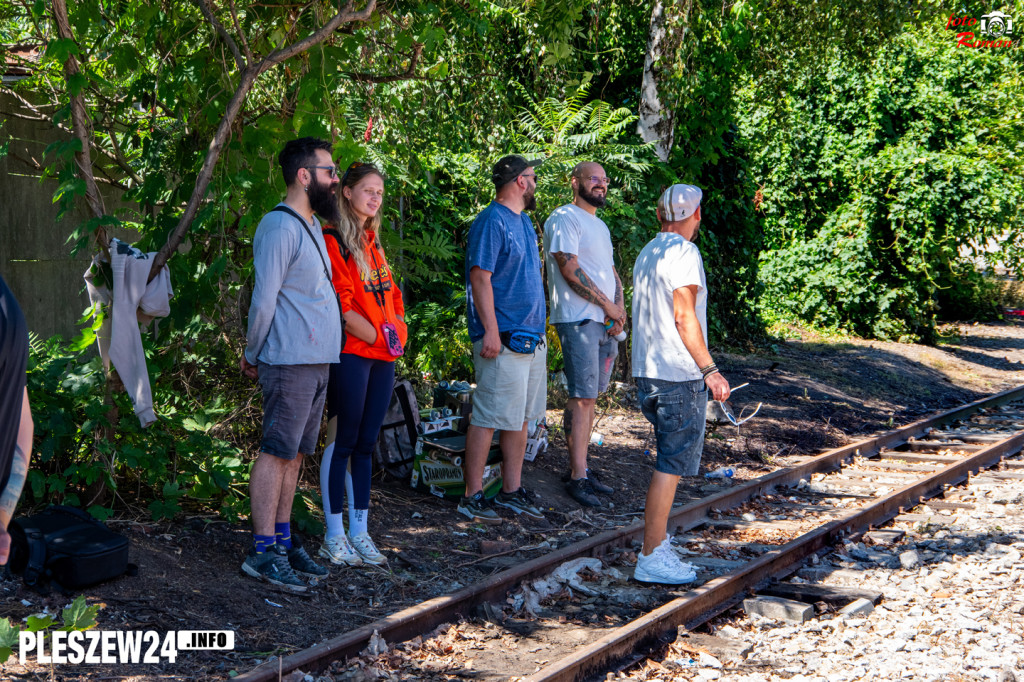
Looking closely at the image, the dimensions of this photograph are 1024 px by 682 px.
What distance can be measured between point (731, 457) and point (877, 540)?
258 cm

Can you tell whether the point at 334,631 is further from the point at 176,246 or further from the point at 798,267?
the point at 798,267

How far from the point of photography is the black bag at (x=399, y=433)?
6.91 metres

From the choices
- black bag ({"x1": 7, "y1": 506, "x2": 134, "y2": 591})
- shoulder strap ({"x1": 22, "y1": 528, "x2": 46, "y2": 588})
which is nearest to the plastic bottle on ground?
black bag ({"x1": 7, "y1": 506, "x2": 134, "y2": 591})

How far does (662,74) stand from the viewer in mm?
10586

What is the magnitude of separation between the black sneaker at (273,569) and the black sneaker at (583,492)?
2.69m

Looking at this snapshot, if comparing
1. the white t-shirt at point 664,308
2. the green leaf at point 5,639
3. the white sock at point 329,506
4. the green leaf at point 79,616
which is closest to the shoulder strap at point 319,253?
the white sock at point 329,506

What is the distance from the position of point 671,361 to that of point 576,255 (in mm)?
1760

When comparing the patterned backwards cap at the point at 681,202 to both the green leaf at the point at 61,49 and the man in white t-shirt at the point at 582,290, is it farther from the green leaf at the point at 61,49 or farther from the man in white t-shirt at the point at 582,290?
the green leaf at the point at 61,49

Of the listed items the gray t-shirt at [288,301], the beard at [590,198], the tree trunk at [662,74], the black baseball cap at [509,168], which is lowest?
the gray t-shirt at [288,301]

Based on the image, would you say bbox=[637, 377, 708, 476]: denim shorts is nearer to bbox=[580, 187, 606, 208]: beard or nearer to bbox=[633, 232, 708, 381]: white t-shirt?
bbox=[633, 232, 708, 381]: white t-shirt

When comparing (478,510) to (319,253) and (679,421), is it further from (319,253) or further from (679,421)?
(319,253)

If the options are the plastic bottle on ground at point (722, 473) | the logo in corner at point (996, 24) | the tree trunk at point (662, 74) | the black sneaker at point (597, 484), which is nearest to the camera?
the black sneaker at point (597, 484)

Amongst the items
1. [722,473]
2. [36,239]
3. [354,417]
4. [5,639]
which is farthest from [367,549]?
[722,473]

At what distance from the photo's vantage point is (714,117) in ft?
40.0
